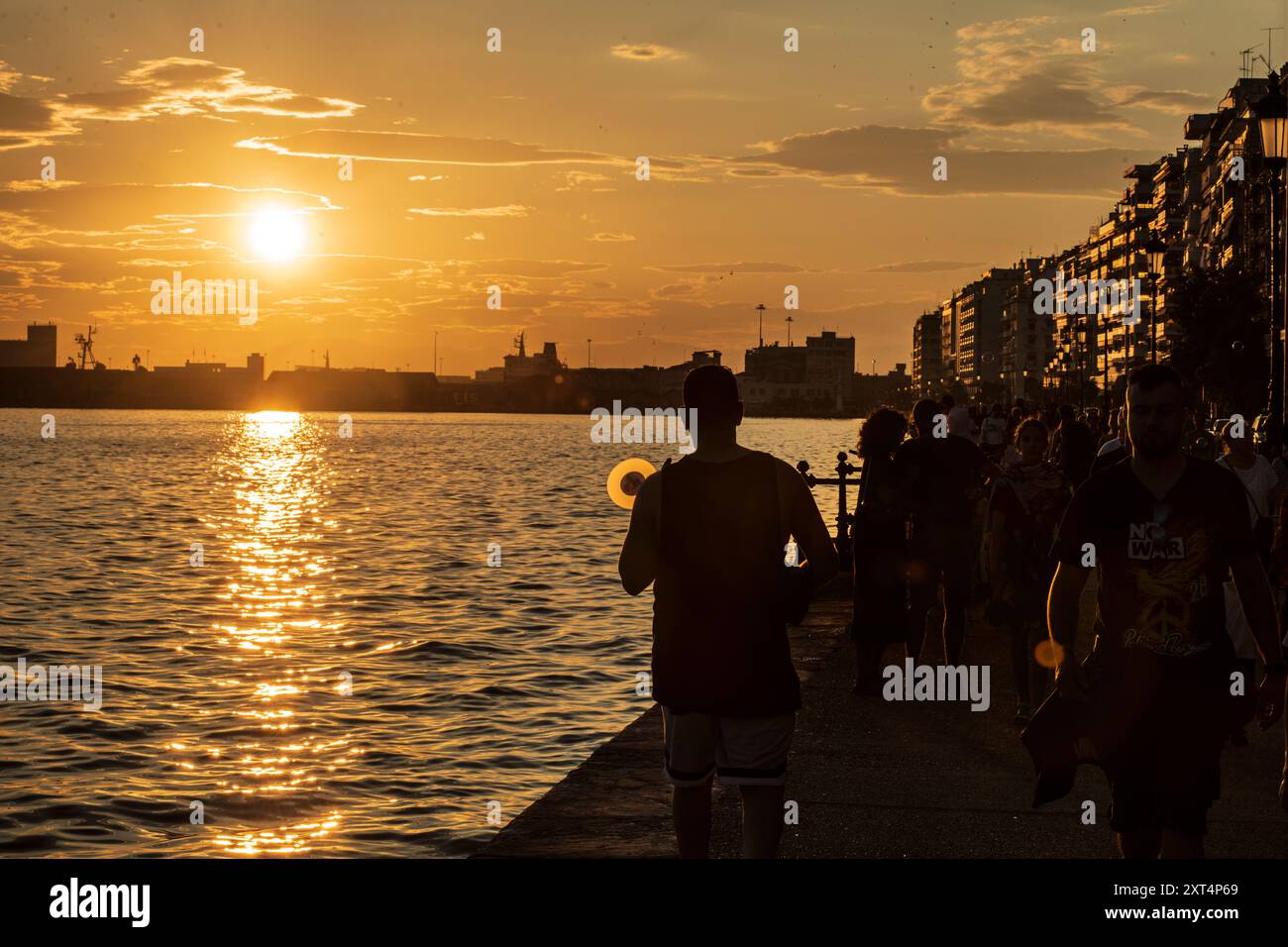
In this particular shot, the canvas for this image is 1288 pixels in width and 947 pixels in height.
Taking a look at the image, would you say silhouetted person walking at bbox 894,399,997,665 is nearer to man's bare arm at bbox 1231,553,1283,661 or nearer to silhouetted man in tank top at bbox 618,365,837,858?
man's bare arm at bbox 1231,553,1283,661

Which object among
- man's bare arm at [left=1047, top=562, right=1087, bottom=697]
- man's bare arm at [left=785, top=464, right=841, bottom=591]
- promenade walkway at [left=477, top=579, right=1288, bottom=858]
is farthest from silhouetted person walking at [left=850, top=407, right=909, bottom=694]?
man's bare arm at [left=785, top=464, right=841, bottom=591]

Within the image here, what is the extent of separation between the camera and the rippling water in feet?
40.6

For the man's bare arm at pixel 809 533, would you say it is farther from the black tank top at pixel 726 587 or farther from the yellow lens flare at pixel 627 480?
the yellow lens flare at pixel 627 480

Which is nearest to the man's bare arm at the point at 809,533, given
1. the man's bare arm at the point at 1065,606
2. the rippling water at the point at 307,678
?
the man's bare arm at the point at 1065,606

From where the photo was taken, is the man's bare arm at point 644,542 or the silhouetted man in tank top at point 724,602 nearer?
the silhouetted man in tank top at point 724,602

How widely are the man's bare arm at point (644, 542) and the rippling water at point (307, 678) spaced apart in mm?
6032

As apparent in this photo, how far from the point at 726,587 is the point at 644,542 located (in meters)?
0.34

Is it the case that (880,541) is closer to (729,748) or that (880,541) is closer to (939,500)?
(939,500)

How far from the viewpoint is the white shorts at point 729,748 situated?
5574mm

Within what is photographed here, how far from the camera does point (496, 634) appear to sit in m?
23.4

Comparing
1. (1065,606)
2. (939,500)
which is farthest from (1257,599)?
(939,500)

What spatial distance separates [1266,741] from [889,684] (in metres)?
2.68
